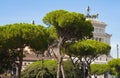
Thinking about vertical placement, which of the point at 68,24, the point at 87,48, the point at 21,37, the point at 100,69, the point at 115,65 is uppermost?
the point at 68,24

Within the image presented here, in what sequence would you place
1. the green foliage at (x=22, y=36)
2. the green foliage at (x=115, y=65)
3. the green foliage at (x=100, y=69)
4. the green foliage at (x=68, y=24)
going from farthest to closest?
1. the green foliage at (x=100, y=69)
2. the green foliage at (x=115, y=65)
3. the green foliage at (x=68, y=24)
4. the green foliage at (x=22, y=36)

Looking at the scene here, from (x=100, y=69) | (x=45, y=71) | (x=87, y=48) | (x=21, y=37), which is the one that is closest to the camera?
(x=21, y=37)

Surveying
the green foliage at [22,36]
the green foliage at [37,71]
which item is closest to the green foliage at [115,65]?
the green foliage at [37,71]

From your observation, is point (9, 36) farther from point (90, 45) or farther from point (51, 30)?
point (90, 45)

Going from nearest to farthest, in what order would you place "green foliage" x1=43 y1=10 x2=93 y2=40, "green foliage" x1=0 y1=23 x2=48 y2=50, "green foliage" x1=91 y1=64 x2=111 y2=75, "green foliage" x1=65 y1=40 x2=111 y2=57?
"green foliage" x1=0 y1=23 x2=48 y2=50, "green foliage" x1=43 y1=10 x2=93 y2=40, "green foliage" x1=65 y1=40 x2=111 y2=57, "green foliage" x1=91 y1=64 x2=111 y2=75

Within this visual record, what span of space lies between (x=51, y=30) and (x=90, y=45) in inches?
386

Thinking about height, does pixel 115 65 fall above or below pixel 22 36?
below

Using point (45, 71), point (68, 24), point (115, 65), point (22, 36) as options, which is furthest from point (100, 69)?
point (22, 36)

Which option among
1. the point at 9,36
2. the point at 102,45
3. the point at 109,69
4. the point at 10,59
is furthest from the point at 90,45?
the point at 109,69

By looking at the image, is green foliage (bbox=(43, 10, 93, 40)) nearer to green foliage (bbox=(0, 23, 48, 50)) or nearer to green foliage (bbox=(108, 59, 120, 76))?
green foliage (bbox=(0, 23, 48, 50))

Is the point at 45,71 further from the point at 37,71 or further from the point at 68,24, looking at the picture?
the point at 68,24

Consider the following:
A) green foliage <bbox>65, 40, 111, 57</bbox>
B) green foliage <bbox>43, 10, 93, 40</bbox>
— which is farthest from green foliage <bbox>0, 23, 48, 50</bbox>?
green foliage <bbox>65, 40, 111, 57</bbox>

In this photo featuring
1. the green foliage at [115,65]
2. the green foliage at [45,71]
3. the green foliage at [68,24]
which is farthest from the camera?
the green foliage at [115,65]

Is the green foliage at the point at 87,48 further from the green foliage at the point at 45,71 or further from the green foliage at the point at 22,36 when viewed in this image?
the green foliage at the point at 22,36
